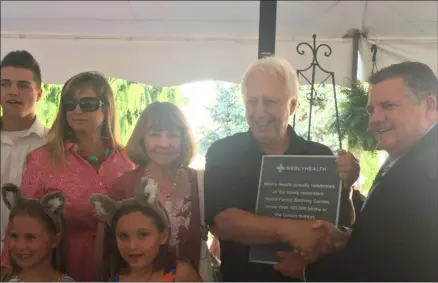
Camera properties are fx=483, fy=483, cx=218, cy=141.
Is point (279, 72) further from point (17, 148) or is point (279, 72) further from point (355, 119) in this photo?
point (17, 148)

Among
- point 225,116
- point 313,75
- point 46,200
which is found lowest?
point 46,200

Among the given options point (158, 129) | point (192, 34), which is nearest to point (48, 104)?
point (158, 129)

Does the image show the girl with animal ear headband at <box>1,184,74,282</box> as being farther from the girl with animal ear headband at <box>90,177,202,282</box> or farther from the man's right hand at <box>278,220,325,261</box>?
the man's right hand at <box>278,220,325,261</box>

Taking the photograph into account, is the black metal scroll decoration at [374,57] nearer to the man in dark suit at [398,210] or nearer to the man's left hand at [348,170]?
the man in dark suit at [398,210]

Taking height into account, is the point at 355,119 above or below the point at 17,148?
above

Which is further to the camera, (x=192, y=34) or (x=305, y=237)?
(x=192, y=34)

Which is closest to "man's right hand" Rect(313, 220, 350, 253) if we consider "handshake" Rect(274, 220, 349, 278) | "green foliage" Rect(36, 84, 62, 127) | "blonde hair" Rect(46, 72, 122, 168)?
"handshake" Rect(274, 220, 349, 278)

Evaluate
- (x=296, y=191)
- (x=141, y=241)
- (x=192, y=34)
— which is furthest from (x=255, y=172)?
(x=192, y=34)

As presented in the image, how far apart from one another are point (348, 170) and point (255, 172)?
23 centimetres

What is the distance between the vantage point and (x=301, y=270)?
120 centimetres

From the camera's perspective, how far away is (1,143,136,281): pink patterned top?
1.24 metres

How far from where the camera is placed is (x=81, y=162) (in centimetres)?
127

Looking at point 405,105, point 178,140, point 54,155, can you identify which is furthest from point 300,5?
point 54,155

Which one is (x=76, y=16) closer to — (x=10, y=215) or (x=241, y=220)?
(x=10, y=215)
